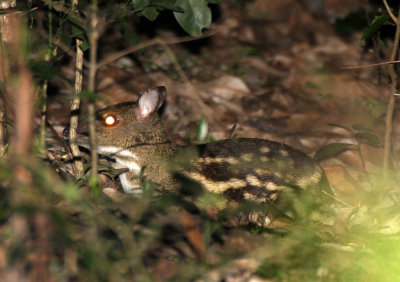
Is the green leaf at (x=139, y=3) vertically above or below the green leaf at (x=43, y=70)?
above

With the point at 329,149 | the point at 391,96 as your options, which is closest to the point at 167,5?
the point at 391,96

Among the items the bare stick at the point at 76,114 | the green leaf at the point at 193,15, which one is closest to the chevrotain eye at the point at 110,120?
the bare stick at the point at 76,114

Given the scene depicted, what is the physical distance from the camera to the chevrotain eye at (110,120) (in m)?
5.19

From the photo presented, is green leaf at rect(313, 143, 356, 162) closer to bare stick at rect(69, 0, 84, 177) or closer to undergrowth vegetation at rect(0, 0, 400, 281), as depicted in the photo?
undergrowth vegetation at rect(0, 0, 400, 281)

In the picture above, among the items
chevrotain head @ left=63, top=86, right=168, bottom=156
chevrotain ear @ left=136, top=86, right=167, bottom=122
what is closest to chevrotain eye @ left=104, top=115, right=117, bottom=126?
chevrotain head @ left=63, top=86, right=168, bottom=156

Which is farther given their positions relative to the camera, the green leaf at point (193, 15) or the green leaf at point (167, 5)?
the green leaf at point (193, 15)

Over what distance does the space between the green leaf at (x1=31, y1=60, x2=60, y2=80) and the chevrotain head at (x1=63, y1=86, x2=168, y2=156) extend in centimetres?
197

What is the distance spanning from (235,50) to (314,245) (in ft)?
19.9

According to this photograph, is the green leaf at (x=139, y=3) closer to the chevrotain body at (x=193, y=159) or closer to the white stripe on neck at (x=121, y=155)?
the chevrotain body at (x=193, y=159)

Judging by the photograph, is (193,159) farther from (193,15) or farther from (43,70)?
(43,70)

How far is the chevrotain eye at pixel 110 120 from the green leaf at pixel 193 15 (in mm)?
1725

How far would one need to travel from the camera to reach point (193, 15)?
3.80 meters

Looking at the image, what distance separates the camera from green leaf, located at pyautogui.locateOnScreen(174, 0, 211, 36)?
3.75 metres

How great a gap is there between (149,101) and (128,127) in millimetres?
370
